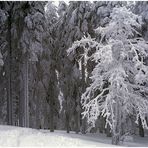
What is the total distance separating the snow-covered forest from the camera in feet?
53.3

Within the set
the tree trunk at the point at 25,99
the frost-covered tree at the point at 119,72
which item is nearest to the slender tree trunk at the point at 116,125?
the frost-covered tree at the point at 119,72

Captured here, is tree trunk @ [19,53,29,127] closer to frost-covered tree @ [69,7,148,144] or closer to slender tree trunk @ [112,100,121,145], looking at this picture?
frost-covered tree @ [69,7,148,144]

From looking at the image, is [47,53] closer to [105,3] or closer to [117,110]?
[105,3]

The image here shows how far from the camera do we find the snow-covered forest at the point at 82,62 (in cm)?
1625

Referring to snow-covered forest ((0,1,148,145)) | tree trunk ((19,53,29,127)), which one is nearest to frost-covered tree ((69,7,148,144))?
snow-covered forest ((0,1,148,145))

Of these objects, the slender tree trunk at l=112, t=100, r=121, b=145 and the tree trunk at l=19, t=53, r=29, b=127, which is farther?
the tree trunk at l=19, t=53, r=29, b=127

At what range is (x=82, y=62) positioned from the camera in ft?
92.8

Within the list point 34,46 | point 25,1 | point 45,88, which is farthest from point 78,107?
point 25,1

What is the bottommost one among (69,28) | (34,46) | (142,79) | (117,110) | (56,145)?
(56,145)

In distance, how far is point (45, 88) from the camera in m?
31.7

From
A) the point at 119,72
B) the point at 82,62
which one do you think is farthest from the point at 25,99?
the point at 119,72

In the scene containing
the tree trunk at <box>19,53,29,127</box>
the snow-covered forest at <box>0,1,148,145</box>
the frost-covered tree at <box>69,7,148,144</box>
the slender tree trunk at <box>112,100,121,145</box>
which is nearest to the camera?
the frost-covered tree at <box>69,7,148,144</box>

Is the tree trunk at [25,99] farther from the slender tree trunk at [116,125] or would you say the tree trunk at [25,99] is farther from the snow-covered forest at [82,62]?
the slender tree trunk at [116,125]

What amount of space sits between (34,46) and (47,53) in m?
4.79
